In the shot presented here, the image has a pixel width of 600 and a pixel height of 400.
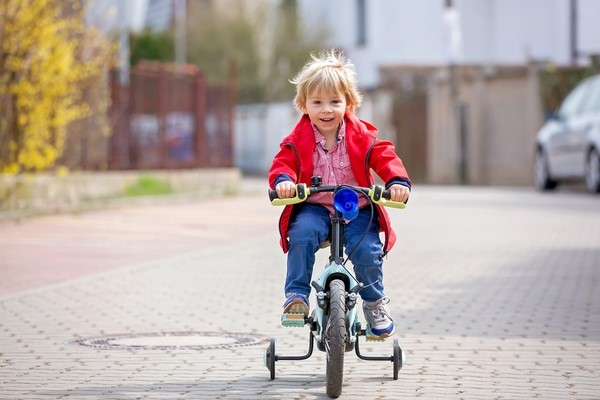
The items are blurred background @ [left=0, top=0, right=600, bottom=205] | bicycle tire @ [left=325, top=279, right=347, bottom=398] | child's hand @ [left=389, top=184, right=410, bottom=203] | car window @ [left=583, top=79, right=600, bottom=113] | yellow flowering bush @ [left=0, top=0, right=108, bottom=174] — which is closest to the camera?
bicycle tire @ [left=325, top=279, right=347, bottom=398]

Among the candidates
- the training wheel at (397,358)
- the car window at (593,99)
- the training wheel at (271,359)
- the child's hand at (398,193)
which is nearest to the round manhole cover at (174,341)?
the training wheel at (271,359)

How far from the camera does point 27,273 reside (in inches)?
466

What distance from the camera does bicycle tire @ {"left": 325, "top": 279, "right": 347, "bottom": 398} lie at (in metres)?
6.07

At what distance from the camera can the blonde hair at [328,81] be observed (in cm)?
648

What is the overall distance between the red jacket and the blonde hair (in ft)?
0.41

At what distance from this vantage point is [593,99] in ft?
74.9

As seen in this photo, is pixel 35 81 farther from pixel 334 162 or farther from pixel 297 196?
pixel 297 196

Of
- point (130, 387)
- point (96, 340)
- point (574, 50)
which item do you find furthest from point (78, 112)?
point (574, 50)

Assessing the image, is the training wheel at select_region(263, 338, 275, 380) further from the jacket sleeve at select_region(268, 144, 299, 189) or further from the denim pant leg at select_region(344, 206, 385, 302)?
the jacket sleeve at select_region(268, 144, 299, 189)

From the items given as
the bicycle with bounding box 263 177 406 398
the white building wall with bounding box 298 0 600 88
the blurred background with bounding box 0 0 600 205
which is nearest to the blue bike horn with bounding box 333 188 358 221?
the bicycle with bounding box 263 177 406 398

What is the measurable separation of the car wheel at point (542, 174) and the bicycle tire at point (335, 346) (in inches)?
760

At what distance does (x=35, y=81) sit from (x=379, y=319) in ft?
44.5

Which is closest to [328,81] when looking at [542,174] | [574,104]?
[574,104]

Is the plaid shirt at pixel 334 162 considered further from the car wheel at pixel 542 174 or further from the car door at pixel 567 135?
the car wheel at pixel 542 174
